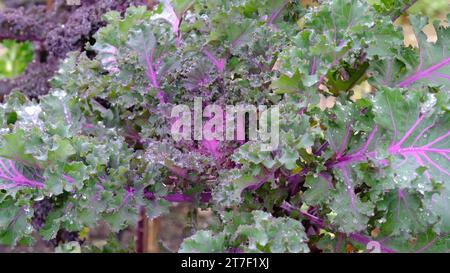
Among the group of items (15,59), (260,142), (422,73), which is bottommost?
(260,142)

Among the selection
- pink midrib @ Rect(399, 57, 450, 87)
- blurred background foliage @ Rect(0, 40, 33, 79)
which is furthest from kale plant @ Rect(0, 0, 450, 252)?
blurred background foliage @ Rect(0, 40, 33, 79)

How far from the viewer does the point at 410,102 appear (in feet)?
4.09

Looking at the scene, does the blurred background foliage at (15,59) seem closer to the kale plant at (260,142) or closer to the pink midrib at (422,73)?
the kale plant at (260,142)

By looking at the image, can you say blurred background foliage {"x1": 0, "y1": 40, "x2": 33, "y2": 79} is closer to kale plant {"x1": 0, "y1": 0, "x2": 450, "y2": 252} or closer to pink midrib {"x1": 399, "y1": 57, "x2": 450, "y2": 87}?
kale plant {"x1": 0, "y1": 0, "x2": 450, "y2": 252}

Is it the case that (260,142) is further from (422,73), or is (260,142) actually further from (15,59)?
(15,59)

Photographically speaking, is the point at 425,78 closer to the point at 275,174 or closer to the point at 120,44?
the point at 275,174

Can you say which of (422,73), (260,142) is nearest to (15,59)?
(260,142)

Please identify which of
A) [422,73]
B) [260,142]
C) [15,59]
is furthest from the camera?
[15,59]

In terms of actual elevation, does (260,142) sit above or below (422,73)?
below

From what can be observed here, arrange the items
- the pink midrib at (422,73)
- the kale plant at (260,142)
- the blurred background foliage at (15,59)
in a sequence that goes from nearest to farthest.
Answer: the kale plant at (260,142) < the pink midrib at (422,73) < the blurred background foliage at (15,59)

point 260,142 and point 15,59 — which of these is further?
point 15,59

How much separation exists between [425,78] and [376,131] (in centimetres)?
25

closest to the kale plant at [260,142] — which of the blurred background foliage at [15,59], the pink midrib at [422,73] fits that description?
the pink midrib at [422,73]
